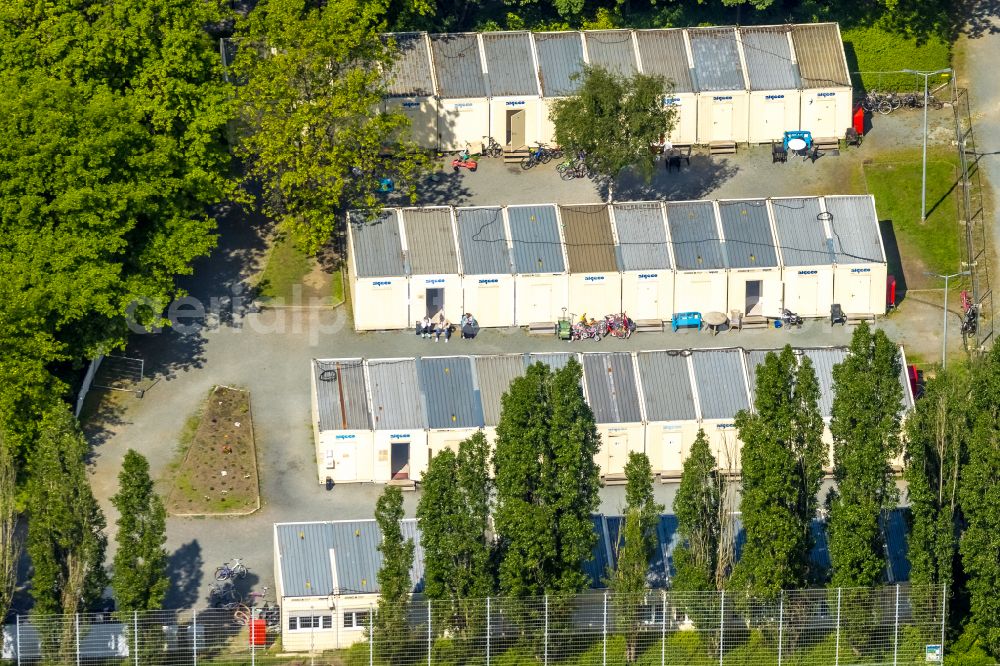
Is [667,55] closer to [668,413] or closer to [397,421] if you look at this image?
[668,413]

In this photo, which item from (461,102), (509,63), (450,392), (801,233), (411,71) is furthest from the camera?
(509,63)

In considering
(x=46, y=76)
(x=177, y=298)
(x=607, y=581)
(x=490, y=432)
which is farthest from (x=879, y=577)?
(x=46, y=76)

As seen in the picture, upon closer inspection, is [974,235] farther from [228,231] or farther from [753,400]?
[228,231]

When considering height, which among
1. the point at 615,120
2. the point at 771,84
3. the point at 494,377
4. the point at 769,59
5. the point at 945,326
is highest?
the point at 769,59

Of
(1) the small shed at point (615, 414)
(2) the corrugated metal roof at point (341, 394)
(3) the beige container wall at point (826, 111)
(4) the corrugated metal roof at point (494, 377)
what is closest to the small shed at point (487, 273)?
(4) the corrugated metal roof at point (494, 377)

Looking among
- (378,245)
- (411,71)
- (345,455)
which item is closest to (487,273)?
(378,245)
